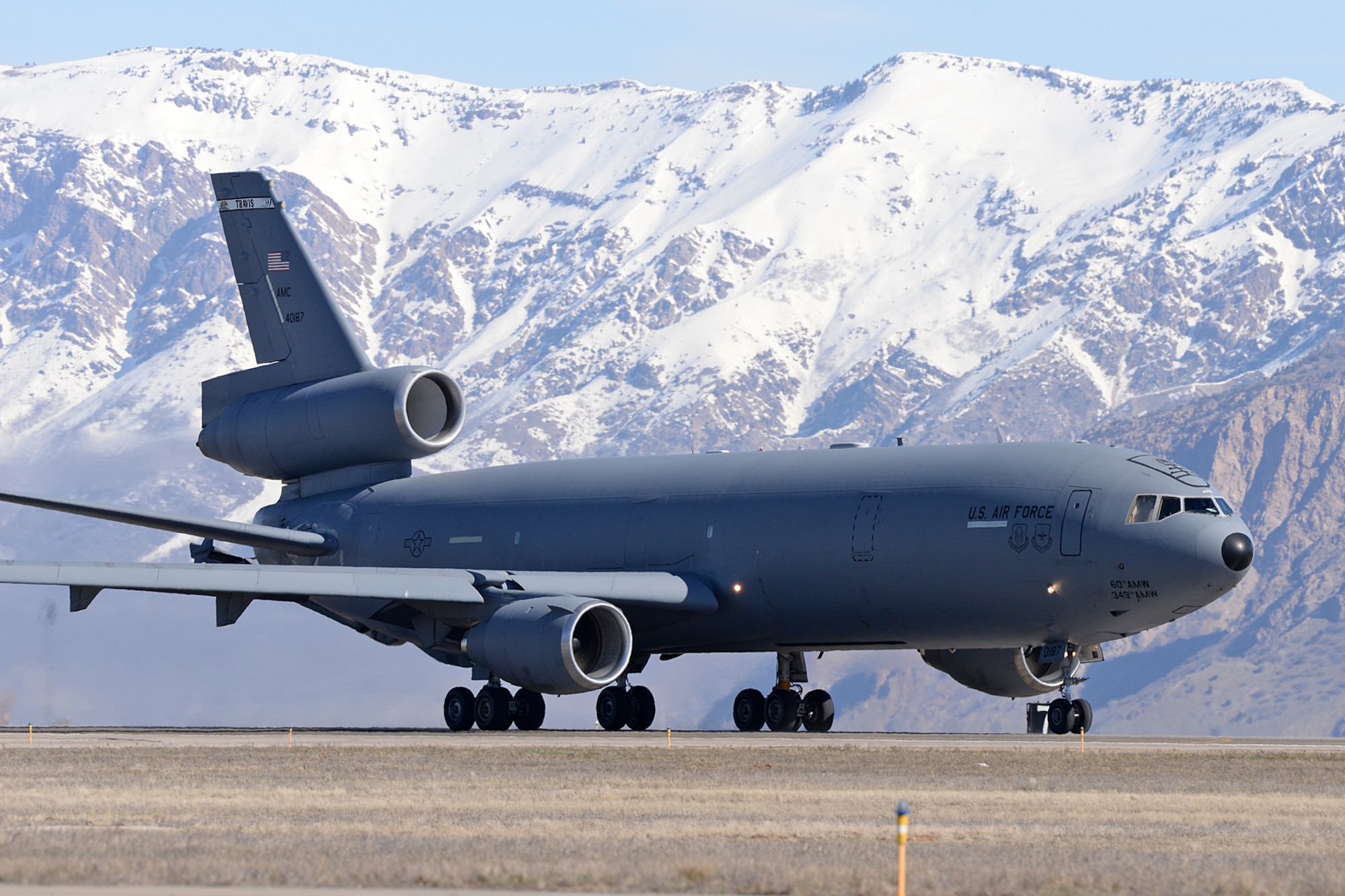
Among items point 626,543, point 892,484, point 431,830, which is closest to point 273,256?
point 626,543

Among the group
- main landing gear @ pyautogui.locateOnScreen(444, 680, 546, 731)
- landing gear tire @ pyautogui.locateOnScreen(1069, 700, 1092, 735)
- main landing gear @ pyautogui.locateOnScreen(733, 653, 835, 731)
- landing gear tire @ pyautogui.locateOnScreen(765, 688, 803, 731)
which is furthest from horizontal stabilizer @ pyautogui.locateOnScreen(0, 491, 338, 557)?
landing gear tire @ pyautogui.locateOnScreen(1069, 700, 1092, 735)

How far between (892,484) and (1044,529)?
3.68 m

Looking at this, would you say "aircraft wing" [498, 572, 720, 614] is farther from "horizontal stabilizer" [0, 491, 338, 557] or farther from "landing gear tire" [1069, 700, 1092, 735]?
"landing gear tire" [1069, 700, 1092, 735]

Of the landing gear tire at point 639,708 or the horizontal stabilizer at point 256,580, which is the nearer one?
the horizontal stabilizer at point 256,580

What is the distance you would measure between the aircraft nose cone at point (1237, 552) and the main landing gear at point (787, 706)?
407 inches

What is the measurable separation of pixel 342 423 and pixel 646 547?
938 cm

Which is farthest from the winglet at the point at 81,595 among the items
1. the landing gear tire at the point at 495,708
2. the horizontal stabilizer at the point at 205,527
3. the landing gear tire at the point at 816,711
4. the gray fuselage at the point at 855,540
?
the landing gear tire at the point at 816,711

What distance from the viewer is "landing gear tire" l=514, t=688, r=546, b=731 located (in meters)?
44.4

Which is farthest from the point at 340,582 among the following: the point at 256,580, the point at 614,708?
the point at 614,708

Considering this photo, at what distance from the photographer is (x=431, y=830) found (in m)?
22.0

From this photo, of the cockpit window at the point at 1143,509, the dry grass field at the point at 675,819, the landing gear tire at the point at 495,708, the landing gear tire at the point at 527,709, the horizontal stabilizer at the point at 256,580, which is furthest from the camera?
the landing gear tire at the point at 527,709

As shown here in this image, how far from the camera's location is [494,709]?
4406cm

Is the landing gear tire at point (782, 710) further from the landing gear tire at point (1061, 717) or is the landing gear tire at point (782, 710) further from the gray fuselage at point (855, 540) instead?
the landing gear tire at point (1061, 717)

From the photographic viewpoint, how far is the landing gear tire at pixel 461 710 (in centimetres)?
4459
